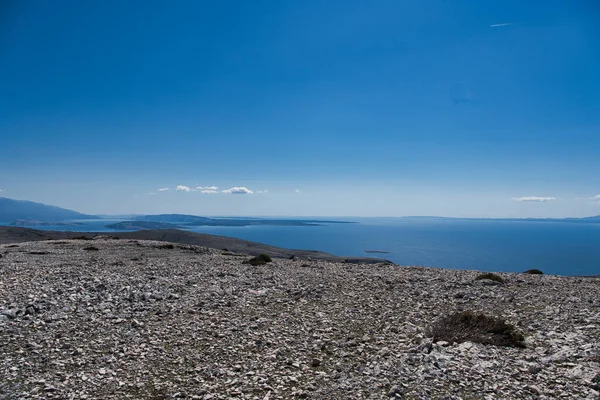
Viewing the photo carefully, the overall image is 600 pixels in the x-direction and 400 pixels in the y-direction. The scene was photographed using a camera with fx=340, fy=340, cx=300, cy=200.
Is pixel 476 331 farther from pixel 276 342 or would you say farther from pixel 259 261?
pixel 259 261

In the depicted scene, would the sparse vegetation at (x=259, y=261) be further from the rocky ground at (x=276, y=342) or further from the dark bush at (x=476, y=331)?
the dark bush at (x=476, y=331)

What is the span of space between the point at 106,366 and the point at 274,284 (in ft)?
36.0

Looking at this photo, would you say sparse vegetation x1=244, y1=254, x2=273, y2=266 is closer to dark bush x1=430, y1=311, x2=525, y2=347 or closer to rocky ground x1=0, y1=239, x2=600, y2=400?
rocky ground x1=0, y1=239, x2=600, y2=400

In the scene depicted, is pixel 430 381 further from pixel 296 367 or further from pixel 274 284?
pixel 274 284

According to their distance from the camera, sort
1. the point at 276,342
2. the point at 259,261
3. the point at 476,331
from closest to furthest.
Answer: the point at 276,342 → the point at 476,331 → the point at 259,261

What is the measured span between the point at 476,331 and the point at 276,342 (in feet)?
21.3

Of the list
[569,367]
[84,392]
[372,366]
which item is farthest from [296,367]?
[569,367]

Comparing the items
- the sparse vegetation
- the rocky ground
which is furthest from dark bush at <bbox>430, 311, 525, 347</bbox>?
the sparse vegetation

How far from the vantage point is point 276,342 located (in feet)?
35.8

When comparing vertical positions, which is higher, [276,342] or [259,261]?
→ [276,342]

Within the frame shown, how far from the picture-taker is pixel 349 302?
53.0ft

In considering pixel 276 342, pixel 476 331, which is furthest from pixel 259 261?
pixel 476 331

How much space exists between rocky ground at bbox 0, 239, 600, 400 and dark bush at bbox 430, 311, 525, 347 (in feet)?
1.26

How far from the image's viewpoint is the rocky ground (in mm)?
7949
